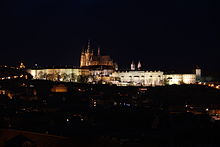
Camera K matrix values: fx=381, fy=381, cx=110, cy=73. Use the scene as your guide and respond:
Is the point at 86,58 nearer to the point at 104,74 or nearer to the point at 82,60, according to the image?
the point at 82,60

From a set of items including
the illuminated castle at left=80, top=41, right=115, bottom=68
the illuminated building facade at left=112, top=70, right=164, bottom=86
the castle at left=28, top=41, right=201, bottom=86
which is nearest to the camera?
the castle at left=28, top=41, right=201, bottom=86

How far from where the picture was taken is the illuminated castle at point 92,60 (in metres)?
55.5

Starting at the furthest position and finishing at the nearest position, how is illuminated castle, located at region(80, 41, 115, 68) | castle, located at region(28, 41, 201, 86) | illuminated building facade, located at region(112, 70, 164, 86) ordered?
illuminated castle, located at region(80, 41, 115, 68)
illuminated building facade, located at region(112, 70, 164, 86)
castle, located at region(28, 41, 201, 86)

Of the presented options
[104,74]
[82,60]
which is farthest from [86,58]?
[104,74]

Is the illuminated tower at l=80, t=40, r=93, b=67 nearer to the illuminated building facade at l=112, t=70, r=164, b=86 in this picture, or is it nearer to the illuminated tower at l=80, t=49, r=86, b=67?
the illuminated tower at l=80, t=49, r=86, b=67

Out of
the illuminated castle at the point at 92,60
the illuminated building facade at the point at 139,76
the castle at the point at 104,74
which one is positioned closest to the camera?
the castle at the point at 104,74

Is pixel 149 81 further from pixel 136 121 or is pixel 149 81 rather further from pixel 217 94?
pixel 136 121

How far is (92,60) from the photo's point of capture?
56.0 meters

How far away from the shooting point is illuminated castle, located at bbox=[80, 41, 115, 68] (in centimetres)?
5547

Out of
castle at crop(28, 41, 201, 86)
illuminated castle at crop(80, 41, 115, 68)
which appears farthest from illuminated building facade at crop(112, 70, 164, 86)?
illuminated castle at crop(80, 41, 115, 68)

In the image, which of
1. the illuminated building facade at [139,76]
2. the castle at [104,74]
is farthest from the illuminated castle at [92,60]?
the illuminated building facade at [139,76]

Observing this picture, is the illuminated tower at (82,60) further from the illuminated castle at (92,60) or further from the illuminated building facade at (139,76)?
the illuminated building facade at (139,76)

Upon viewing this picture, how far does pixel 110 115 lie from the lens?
13180 mm

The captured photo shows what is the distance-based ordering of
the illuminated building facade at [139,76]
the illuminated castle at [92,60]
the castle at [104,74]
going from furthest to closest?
the illuminated castle at [92,60] → the illuminated building facade at [139,76] → the castle at [104,74]
